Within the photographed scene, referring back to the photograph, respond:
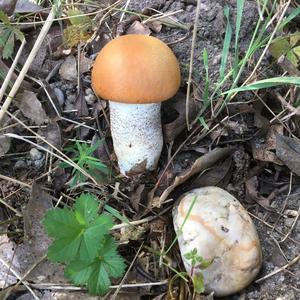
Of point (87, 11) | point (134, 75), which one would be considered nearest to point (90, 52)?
point (87, 11)

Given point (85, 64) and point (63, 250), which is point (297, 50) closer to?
point (85, 64)

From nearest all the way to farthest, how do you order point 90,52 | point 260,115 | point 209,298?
point 209,298
point 260,115
point 90,52

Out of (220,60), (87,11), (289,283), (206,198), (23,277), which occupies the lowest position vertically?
(289,283)

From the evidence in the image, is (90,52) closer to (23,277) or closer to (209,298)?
(23,277)

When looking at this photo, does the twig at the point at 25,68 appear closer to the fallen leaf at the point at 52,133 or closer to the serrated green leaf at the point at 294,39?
the fallen leaf at the point at 52,133

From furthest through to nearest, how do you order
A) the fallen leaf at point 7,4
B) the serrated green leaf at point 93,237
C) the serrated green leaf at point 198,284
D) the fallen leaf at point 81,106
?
the fallen leaf at point 7,4
the fallen leaf at point 81,106
the serrated green leaf at point 198,284
the serrated green leaf at point 93,237

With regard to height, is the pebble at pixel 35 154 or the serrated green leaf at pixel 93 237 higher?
the serrated green leaf at pixel 93 237

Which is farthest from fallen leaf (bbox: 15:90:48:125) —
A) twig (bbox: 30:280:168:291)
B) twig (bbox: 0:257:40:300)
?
twig (bbox: 30:280:168:291)

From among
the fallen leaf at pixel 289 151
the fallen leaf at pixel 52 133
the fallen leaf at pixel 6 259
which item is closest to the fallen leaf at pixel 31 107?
the fallen leaf at pixel 52 133

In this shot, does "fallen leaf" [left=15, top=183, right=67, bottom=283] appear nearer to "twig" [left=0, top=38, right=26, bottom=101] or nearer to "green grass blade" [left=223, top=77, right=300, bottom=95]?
"twig" [left=0, top=38, right=26, bottom=101]
